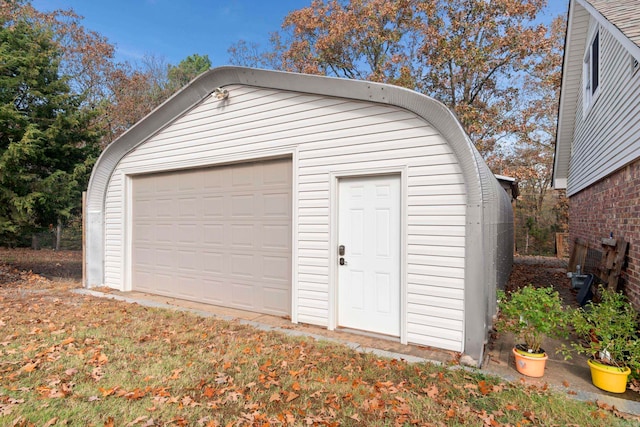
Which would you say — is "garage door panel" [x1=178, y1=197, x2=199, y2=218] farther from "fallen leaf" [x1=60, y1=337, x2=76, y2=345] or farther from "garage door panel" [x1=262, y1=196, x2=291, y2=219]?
"fallen leaf" [x1=60, y1=337, x2=76, y2=345]

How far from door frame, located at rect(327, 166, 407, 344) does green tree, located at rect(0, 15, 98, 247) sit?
22.0 feet

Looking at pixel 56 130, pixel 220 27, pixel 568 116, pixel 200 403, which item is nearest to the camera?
pixel 200 403

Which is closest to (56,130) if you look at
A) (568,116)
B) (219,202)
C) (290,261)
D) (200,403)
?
(219,202)

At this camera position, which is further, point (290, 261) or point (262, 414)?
point (290, 261)

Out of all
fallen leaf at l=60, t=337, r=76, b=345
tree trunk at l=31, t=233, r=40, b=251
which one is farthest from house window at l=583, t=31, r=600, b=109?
tree trunk at l=31, t=233, r=40, b=251

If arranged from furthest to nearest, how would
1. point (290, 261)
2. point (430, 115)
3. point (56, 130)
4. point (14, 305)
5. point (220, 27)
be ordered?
point (220, 27) → point (56, 130) → point (14, 305) → point (290, 261) → point (430, 115)

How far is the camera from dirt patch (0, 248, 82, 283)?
9461 millimetres

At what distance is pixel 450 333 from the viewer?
4141 millimetres

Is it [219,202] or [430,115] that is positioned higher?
[430,115]

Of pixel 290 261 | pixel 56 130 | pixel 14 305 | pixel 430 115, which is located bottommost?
pixel 14 305

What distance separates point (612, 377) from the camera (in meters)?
3.29

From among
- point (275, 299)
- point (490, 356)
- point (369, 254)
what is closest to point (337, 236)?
point (369, 254)

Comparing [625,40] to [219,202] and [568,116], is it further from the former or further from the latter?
[568,116]

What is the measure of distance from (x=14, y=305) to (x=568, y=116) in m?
13.0
